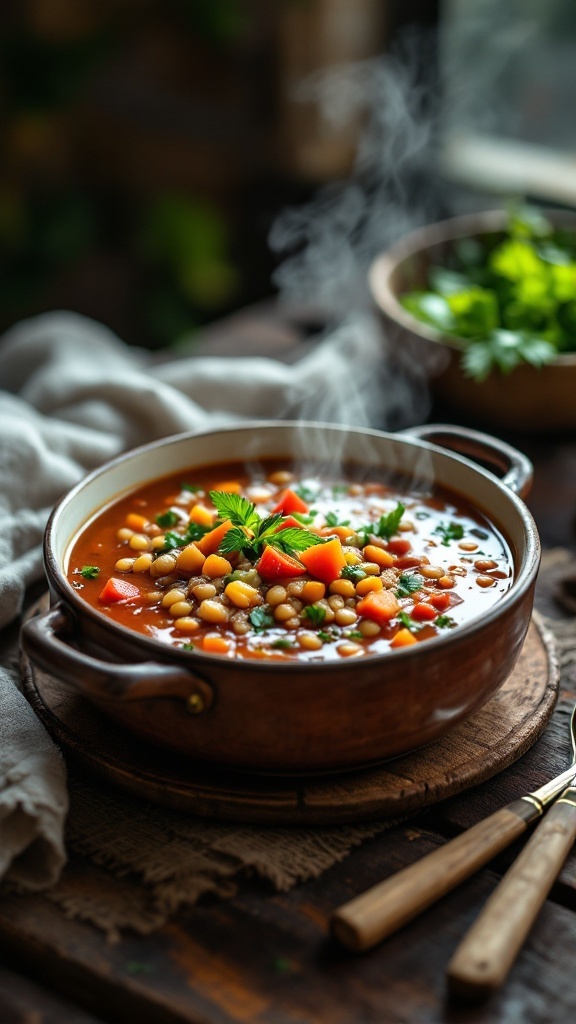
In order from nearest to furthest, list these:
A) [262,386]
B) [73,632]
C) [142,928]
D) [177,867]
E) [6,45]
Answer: [142,928] → [177,867] → [73,632] → [262,386] → [6,45]

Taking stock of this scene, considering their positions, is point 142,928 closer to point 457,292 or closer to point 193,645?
point 193,645

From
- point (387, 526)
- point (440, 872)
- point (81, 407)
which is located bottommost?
point (81, 407)

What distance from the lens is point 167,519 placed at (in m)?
2.39

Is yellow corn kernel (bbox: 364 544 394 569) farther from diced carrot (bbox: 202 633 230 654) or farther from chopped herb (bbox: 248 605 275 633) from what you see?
diced carrot (bbox: 202 633 230 654)

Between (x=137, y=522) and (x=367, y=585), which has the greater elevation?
(x=367, y=585)

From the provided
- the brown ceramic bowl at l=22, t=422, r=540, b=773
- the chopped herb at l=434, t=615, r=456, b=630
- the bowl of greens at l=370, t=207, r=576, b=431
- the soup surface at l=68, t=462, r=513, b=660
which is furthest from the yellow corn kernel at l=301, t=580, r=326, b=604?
the bowl of greens at l=370, t=207, r=576, b=431

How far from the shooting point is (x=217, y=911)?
5.56 feet

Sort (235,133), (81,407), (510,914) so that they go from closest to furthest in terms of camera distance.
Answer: (510,914), (81,407), (235,133)

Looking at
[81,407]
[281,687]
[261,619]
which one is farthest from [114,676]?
[81,407]

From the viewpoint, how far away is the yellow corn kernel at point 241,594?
2.01 meters

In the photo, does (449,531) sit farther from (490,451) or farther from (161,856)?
(161,856)

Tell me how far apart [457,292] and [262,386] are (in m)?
0.84

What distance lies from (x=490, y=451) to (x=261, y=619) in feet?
2.76

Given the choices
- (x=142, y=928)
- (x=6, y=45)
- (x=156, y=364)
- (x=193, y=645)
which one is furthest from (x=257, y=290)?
(x=142, y=928)
